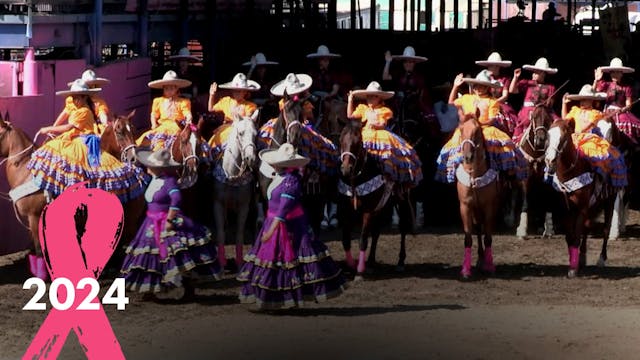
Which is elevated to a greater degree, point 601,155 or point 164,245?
point 601,155

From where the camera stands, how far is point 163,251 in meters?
15.6

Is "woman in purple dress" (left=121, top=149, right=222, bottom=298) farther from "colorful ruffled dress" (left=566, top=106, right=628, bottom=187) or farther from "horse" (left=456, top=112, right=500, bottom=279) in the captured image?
"colorful ruffled dress" (left=566, top=106, right=628, bottom=187)

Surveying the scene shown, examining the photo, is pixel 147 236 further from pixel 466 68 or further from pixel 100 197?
pixel 466 68

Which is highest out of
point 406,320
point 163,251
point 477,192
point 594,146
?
point 594,146

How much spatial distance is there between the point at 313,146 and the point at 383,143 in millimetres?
1018

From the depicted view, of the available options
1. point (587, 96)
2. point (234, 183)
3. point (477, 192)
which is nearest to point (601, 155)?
point (587, 96)

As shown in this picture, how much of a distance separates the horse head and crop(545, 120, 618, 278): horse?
254 cm

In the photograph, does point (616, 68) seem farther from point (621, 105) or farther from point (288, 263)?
point (288, 263)

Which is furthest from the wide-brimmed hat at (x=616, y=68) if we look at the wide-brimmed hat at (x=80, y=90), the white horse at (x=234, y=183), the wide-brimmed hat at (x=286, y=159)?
the wide-brimmed hat at (x=286, y=159)

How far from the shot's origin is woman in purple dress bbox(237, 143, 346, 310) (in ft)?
50.2

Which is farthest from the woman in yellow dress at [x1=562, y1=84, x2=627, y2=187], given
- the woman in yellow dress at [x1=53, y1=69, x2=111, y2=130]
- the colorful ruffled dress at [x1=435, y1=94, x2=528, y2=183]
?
Answer: the woman in yellow dress at [x1=53, y1=69, x2=111, y2=130]

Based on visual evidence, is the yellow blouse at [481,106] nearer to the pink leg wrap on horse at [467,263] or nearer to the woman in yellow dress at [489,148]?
the woman in yellow dress at [489,148]

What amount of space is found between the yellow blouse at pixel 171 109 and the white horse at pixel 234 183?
1.37m

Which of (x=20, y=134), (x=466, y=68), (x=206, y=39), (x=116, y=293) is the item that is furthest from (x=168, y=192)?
(x=466, y=68)
